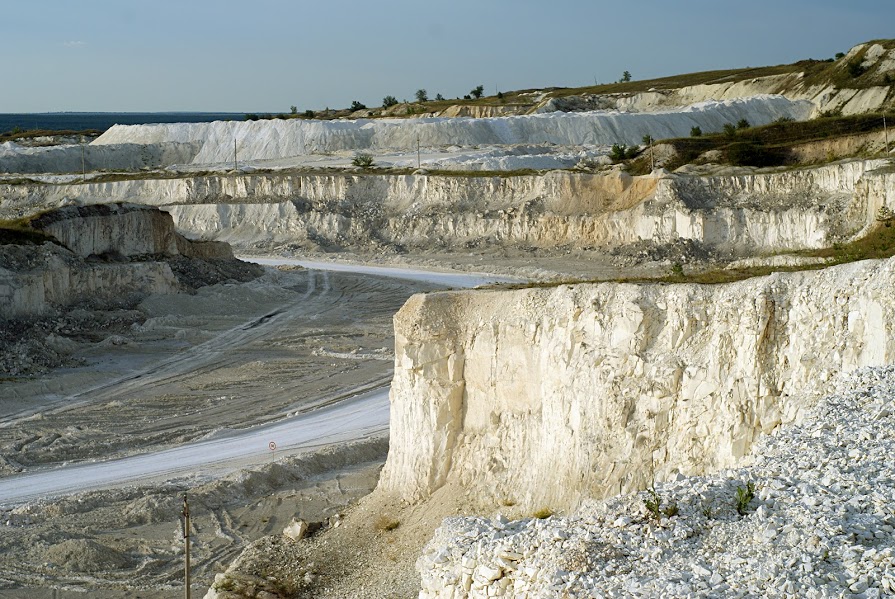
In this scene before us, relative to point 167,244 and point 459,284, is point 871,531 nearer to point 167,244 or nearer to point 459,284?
point 459,284

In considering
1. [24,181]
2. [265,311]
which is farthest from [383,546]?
[24,181]

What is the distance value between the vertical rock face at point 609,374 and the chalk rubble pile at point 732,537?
195cm

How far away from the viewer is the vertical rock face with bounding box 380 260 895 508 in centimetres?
1347

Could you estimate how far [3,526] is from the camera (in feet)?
71.2

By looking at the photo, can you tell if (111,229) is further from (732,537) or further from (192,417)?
(732,537)

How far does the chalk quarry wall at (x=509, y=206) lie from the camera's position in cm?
4841

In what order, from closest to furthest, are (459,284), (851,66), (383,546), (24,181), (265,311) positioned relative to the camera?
(383,546) < (265,311) < (459,284) < (24,181) < (851,66)

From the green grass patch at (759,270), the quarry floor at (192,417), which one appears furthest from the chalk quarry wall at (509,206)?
the green grass patch at (759,270)

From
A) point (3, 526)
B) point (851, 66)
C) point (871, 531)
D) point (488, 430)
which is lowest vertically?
point (3, 526)

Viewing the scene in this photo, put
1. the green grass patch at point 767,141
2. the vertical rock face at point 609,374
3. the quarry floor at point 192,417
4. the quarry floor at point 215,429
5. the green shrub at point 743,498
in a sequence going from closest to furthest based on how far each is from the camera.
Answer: the green shrub at point 743,498, the vertical rock face at point 609,374, the quarry floor at point 215,429, the quarry floor at point 192,417, the green grass patch at point 767,141

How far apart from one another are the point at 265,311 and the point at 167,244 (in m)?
6.79

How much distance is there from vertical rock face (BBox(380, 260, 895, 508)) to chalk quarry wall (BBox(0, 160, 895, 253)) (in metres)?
26.2

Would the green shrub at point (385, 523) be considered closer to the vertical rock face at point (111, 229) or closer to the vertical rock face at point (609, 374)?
the vertical rock face at point (609, 374)

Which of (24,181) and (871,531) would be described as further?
(24,181)
